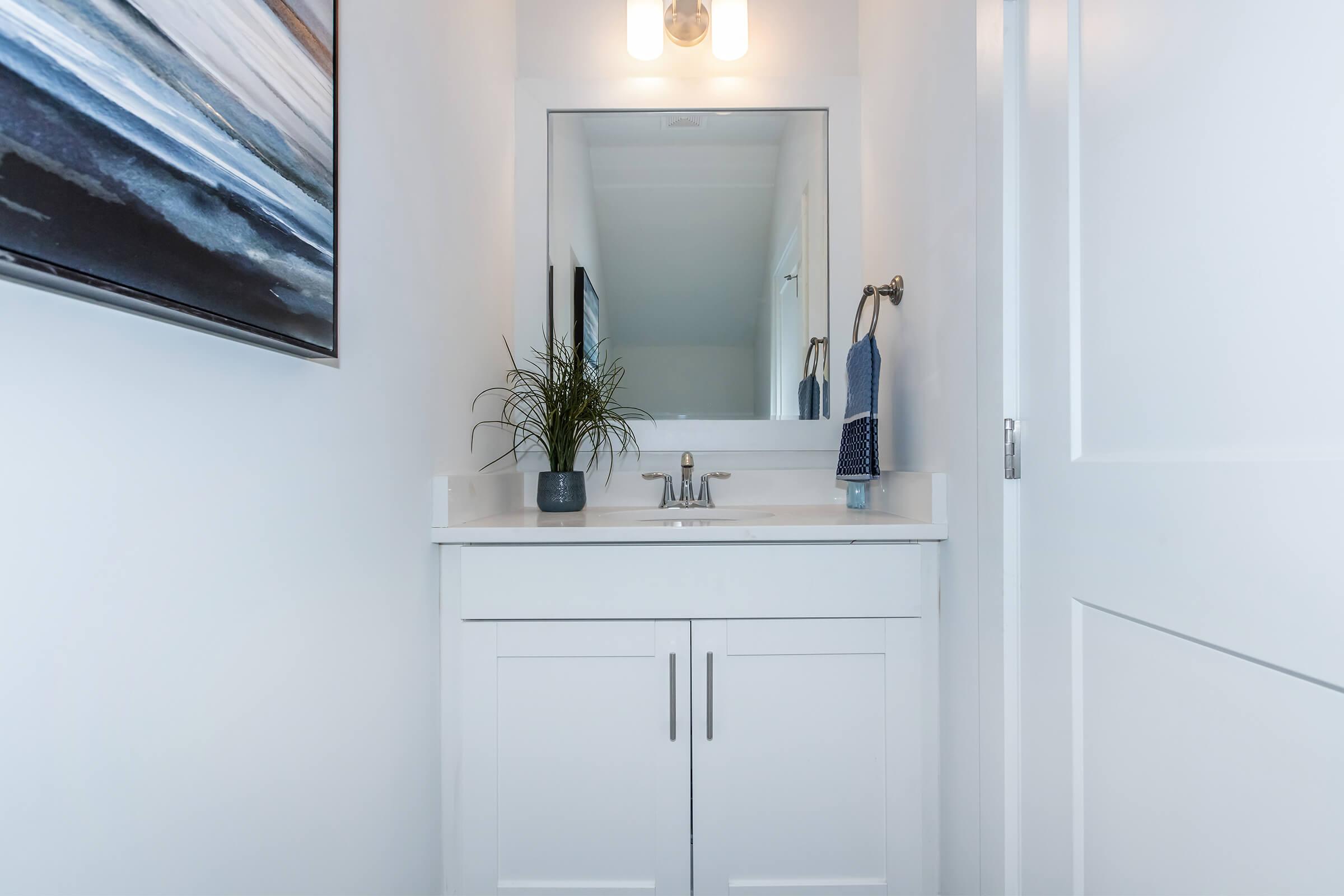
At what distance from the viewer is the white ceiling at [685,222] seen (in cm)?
190

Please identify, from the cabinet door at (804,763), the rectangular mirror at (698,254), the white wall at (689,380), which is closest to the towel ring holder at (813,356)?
the rectangular mirror at (698,254)

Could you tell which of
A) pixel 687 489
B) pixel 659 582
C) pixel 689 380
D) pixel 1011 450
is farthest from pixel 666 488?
pixel 1011 450

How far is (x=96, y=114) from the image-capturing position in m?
0.48

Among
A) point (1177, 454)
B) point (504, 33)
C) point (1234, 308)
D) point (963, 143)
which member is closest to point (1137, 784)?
point (1177, 454)

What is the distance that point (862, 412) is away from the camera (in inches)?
59.5

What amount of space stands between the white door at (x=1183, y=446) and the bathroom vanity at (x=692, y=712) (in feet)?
1.00

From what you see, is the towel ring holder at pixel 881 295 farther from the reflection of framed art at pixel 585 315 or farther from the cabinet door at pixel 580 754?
the cabinet door at pixel 580 754

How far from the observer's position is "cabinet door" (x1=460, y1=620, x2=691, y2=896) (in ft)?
4.19

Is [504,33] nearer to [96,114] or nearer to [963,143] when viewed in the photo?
[963,143]

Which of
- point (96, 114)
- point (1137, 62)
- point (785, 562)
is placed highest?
point (1137, 62)

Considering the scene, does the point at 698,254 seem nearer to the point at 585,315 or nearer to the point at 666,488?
the point at 585,315

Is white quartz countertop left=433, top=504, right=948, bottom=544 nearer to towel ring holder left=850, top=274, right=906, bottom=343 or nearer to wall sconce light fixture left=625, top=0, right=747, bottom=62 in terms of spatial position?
Result: towel ring holder left=850, top=274, right=906, bottom=343

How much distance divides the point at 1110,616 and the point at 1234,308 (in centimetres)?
37

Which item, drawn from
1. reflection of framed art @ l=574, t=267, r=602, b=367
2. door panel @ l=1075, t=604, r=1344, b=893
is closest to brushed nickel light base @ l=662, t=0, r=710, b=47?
reflection of framed art @ l=574, t=267, r=602, b=367
